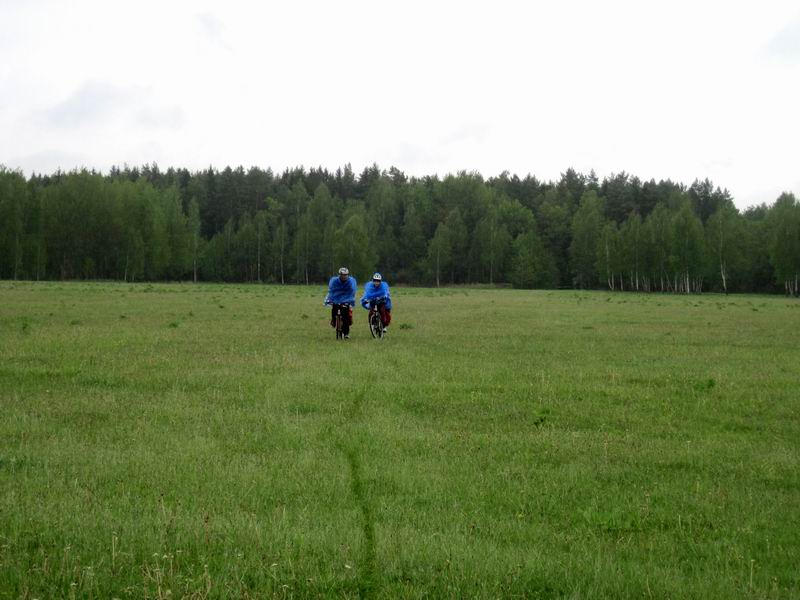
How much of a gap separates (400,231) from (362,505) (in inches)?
4892

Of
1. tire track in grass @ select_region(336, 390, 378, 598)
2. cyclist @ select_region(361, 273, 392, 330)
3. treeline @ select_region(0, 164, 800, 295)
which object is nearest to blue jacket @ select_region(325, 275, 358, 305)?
cyclist @ select_region(361, 273, 392, 330)

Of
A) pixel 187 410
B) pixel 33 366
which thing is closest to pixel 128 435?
pixel 187 410

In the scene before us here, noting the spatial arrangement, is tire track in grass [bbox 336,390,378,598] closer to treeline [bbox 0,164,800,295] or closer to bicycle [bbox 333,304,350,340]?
bicycle [bbox 333,304,350,340]

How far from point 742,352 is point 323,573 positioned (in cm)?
1775

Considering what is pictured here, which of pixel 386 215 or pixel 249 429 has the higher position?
pixel 386 215

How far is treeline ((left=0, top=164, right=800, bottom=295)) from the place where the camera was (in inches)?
3984

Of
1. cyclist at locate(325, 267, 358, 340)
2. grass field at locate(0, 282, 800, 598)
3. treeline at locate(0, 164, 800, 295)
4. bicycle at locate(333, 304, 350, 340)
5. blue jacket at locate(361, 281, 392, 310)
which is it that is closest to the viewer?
grass field at locate(0, 282, 800, 598)

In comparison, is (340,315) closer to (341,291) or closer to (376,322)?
(341,291)

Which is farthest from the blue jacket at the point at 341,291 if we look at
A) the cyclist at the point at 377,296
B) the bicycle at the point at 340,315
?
the cyclist at the point at 377,296

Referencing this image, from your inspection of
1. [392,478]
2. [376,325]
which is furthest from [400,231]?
[392,478]

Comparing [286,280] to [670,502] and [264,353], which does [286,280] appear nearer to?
[264,353]

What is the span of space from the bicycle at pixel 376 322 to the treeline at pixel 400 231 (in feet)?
275

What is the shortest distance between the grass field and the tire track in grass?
2cm

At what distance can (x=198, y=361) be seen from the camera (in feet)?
51.2
